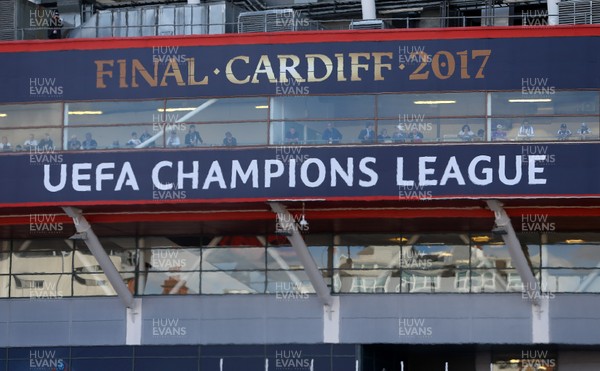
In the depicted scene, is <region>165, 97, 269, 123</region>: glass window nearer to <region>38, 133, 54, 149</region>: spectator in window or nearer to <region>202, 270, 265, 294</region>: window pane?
<region>38, 133, 54, 149</region>: spectator in window

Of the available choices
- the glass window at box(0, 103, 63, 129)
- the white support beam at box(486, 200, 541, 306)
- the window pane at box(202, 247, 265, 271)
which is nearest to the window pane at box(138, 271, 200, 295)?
the window pane at box(202, 247, 265, 271)

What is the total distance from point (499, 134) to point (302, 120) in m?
6.00

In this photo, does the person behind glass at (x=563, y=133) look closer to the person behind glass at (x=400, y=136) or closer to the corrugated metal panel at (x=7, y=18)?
the person behind glass at (x=400, y=136)

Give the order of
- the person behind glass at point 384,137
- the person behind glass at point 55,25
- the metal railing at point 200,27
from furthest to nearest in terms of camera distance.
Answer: the person behind glass at point 55,25
the metal railing at point 200,27
the person behind glass at point 384,137

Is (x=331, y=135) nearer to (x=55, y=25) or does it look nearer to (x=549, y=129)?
(x=549, y=129)

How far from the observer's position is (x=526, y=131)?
148ft

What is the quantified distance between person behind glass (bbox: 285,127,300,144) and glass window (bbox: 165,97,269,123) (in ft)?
A: 2.87

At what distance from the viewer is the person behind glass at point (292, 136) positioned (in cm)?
4619

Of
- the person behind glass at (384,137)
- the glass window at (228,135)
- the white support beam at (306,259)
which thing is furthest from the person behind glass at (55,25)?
the person behind glass at (384,137)

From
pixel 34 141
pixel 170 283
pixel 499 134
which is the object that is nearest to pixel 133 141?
pixel 34 141

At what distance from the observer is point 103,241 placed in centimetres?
5094

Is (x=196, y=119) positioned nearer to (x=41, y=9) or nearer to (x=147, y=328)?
(x=147, y=328)

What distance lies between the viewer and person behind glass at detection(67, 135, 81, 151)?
156 ft

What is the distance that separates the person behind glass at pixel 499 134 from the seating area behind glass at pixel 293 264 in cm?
453
